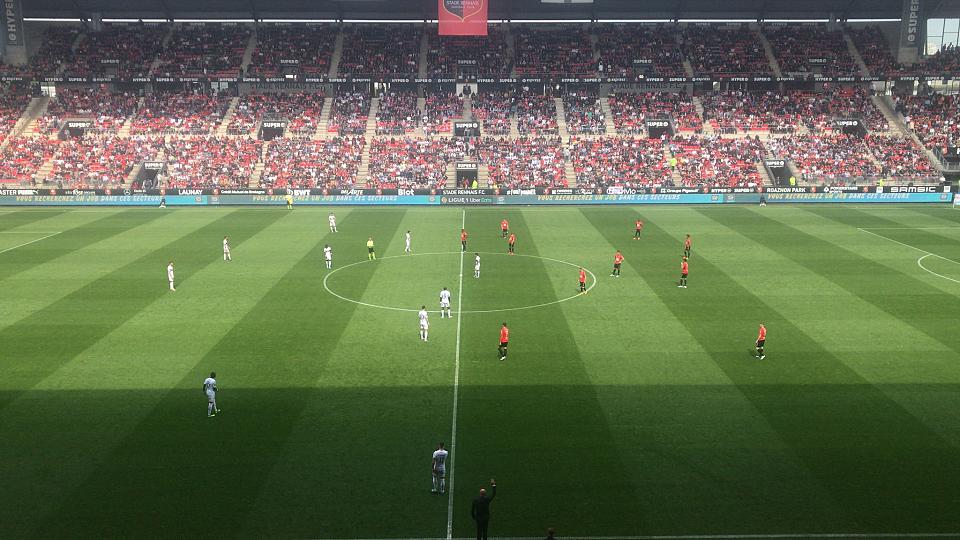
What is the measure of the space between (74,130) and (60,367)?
59855 millimetres

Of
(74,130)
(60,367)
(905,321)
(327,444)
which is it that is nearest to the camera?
(327,444)

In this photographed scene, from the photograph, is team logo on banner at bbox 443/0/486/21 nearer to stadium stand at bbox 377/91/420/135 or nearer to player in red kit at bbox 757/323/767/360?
stadium stand at bbox 377/91/420/135

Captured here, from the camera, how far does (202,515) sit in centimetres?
1352

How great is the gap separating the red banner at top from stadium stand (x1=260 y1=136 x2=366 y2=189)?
44.6ft

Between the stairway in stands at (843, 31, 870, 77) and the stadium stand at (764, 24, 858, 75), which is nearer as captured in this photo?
the stairway in stands at (843, 31, 870, 77)

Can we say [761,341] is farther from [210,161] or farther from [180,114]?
[180,114]

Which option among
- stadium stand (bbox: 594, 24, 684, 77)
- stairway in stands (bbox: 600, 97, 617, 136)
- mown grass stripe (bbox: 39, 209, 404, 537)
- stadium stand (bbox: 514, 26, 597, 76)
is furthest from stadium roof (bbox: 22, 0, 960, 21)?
mown grass stripe (bbox: 39, 209, 404, 537)

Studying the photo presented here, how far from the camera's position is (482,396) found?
19.0 metres

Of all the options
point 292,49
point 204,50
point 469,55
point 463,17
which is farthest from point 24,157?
point 469,55

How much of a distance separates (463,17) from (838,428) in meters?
58.3

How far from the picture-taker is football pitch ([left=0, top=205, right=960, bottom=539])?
1379 centimetres

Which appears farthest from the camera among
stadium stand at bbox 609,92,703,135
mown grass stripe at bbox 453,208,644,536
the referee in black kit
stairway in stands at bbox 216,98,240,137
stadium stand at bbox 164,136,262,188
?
stadium stand at bbox 609,92,703,135

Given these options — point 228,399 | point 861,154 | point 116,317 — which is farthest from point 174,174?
point 861,154

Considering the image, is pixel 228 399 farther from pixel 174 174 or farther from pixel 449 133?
pixel 449 133
